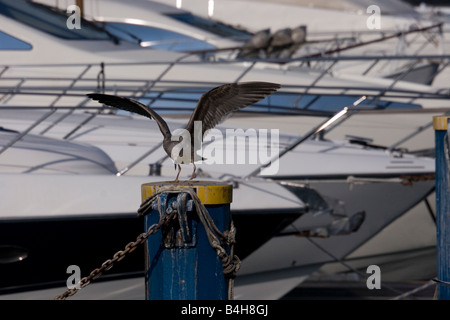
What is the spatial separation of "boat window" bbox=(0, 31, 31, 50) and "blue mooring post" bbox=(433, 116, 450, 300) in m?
4.72

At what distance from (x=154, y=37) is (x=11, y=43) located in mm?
2034

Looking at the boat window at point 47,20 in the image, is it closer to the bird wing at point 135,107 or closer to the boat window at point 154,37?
the boat window at point 154,37

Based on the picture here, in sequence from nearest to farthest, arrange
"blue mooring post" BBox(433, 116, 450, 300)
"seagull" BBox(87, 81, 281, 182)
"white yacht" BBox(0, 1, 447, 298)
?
1. "seagull" BBox(87, 81, 281, 182)
2. "blue mooring post" BBox(433, 116, 450, 300)
3. "white yacht" BBox(0, 1, 447, 298)

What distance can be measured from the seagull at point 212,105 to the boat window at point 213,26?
699 centimetres

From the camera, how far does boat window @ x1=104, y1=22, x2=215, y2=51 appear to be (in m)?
8.01

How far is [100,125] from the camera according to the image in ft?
20.2

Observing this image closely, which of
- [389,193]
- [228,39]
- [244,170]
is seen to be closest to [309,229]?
[244,170]

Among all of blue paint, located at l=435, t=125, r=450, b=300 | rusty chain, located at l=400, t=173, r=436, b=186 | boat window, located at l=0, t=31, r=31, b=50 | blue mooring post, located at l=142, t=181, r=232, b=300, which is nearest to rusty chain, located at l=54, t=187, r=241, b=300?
blue mooring post, located at l=142, t=181, r=232, b=300

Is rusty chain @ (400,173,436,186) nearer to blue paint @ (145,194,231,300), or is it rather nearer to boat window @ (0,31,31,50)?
blue paint @ (145,194,231,300)

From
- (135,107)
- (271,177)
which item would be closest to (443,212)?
(135,107)

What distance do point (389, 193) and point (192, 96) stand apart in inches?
97.7

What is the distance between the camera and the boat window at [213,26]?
32.1 ft

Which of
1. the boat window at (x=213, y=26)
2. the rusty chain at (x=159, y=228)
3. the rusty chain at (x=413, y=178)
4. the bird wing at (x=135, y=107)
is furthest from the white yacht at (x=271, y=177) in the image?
the boat window at (x=213, y=26)

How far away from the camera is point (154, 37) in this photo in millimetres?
8547
